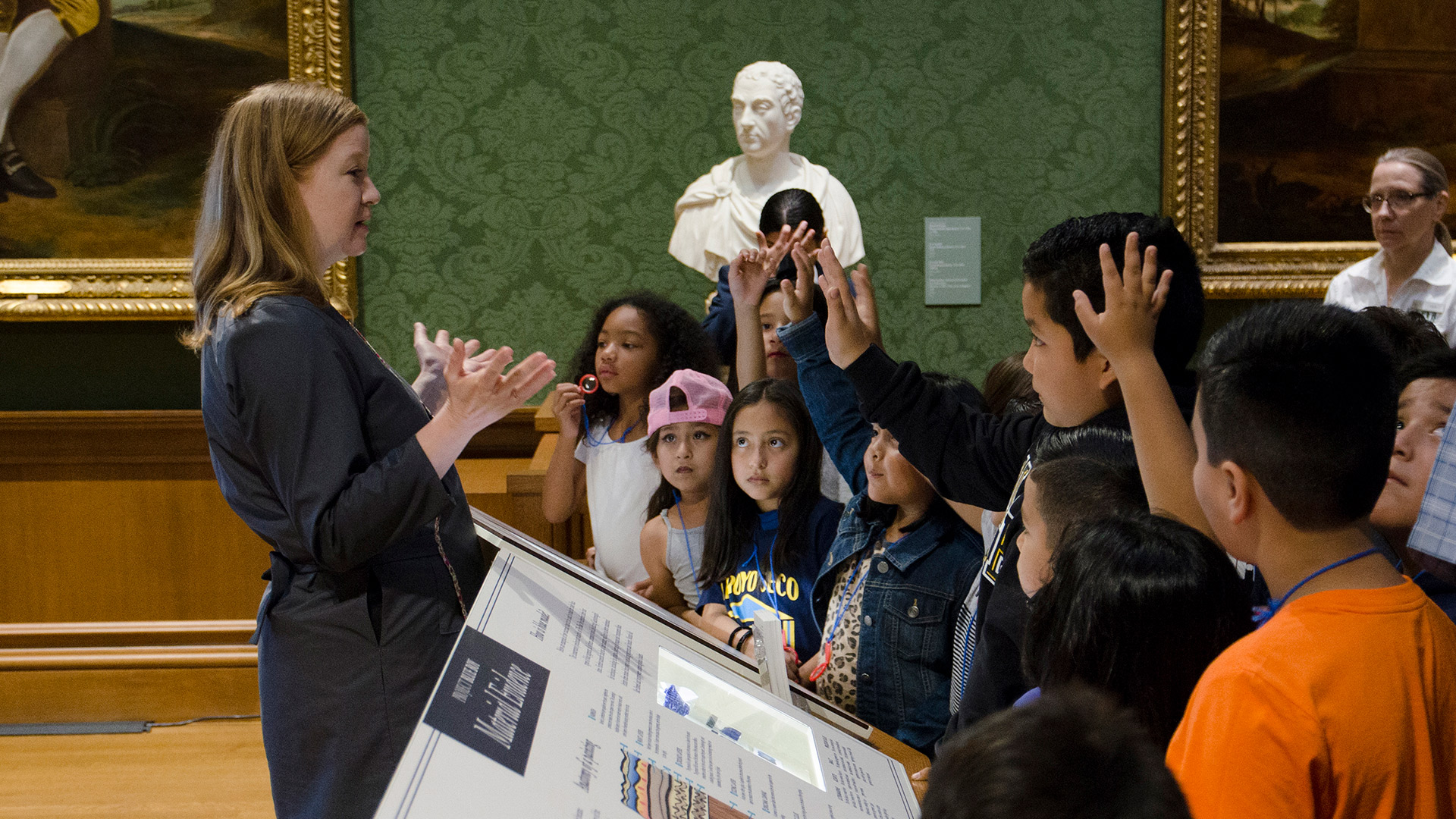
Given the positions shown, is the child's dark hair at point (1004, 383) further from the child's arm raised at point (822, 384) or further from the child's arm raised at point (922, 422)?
the child's arm raised at point (922, 422)

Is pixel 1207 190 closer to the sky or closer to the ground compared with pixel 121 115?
closer to the ground

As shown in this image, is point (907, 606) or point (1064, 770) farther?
point (907, 606)

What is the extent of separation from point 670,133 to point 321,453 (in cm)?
327

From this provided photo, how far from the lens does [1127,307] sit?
1.18 metres

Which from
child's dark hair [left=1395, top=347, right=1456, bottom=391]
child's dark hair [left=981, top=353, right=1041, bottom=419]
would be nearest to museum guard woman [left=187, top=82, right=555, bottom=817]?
child's dark hair [left=1395, top=347, right=1456, bottom=391]

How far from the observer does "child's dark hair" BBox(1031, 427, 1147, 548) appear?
4.02 feet

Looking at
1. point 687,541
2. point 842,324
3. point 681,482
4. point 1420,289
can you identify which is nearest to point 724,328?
point 681,482

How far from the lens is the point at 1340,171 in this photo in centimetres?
443

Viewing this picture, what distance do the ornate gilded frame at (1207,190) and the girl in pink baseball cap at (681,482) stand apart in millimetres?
2649

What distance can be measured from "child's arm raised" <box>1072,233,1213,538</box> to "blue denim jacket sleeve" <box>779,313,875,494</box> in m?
0.70

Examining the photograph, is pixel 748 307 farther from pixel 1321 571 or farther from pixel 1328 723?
pixel 1328 723

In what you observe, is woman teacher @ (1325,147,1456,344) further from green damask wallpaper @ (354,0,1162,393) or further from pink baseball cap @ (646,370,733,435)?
pink baseball cap @ (646,370,733,435)

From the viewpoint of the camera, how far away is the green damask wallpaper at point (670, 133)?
170 inches

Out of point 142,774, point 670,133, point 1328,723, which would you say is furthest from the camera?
point 670,133
